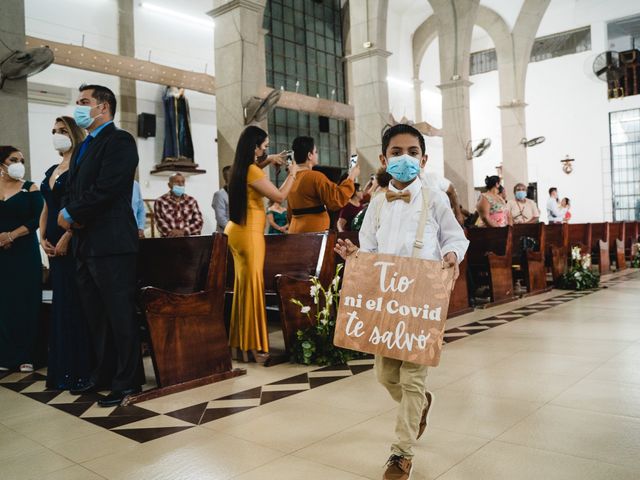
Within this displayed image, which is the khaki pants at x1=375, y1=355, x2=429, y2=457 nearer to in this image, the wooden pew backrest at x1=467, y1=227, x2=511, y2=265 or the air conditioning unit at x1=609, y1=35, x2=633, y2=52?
the wooden pew backrest at x1=467, y1=227, x2=511, y2=265

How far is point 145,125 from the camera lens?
41.7ft

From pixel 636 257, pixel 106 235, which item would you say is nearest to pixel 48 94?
pixel 106 235

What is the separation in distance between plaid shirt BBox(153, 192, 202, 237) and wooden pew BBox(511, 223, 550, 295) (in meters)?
4.46

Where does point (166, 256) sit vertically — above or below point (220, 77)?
below

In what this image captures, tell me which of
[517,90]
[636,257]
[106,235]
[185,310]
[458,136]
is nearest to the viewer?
[106,235]

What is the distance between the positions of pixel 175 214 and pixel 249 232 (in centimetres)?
232

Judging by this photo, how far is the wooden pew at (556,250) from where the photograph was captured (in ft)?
29.8

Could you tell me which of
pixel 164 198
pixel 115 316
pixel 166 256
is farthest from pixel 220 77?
pixel 115 316

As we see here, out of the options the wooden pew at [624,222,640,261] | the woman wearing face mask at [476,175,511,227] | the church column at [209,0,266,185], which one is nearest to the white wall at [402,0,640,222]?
the wooden pew at [624,222,640,261]

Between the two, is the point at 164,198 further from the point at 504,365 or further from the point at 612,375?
the point at 612,375

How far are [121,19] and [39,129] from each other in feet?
10.4

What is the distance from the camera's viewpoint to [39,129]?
37.0 feet

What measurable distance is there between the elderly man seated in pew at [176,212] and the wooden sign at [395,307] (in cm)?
424

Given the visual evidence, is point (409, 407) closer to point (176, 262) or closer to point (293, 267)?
point (176, 262)
